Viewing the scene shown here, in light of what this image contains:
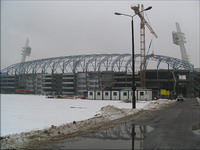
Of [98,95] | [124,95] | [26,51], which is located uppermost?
[26,51]

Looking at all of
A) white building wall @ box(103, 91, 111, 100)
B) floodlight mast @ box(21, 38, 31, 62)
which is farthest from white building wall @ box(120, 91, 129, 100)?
floodlight mast @ box(21, 38, 31, 62)

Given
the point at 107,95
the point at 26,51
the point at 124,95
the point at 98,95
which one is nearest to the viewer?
the point at 124,95

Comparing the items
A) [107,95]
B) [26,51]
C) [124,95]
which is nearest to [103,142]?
[124,95]

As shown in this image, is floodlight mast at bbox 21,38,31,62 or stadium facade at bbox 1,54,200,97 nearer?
stadium facade at bbox 1,54,200,97

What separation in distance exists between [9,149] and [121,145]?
411cm

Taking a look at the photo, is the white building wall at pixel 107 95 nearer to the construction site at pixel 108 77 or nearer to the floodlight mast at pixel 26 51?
the construction site at pixel 108 77

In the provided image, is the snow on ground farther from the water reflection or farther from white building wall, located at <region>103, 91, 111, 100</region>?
white building wall, located at <region>103, 91, 111, 100</region>

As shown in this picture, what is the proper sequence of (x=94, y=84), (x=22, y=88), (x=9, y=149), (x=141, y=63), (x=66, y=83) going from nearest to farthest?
1. (x=9, y=149)
2. (x=141, y=63)
3. (x=94, y=84)
4. (x=66, y=83)
5. (x=22, y=88)

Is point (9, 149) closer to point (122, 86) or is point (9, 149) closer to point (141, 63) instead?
point (141, 63)

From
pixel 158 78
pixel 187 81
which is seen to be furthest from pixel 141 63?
pixel 187 81

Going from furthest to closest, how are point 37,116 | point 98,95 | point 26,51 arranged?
point 26,51
point 98,95
point 37,116

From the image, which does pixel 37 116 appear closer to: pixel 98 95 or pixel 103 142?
pixel 103 142

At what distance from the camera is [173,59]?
352 ft

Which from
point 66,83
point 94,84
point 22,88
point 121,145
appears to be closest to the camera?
point 121,145
